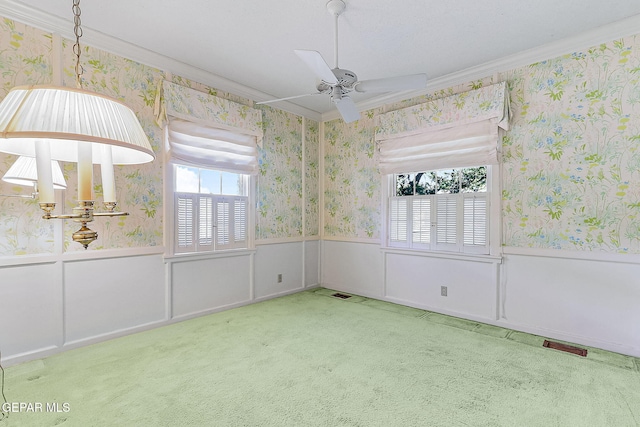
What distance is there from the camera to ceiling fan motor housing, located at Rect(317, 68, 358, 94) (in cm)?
228

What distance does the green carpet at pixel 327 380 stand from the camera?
6.18ft

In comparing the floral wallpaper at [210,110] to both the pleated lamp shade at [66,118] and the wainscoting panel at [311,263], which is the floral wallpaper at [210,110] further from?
the pleated lamp shade at [66,118]

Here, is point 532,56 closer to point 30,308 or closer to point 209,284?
point 209,284

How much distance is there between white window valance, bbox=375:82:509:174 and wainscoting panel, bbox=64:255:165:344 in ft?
10.4

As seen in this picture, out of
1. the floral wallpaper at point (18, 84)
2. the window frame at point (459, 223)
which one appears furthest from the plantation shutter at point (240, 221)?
the window frame at point (459, 223)

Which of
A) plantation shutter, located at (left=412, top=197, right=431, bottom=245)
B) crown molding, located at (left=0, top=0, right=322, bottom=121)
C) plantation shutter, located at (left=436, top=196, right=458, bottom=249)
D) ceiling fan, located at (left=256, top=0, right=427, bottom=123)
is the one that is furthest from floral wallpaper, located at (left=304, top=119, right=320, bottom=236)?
ceiling fan, located at (left=256, top=0, right=427, bottom=123)

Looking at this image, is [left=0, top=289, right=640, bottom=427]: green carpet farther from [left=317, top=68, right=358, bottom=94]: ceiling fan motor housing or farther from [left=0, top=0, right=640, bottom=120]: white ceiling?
[left=0, top=0, right=640, bottom=120]: white ceiling

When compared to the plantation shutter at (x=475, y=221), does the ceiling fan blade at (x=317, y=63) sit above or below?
above

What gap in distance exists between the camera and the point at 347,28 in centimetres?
276

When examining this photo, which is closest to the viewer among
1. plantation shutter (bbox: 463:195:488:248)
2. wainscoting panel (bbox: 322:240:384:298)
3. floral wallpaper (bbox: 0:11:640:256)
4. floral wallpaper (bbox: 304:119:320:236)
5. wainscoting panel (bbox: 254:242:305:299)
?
floral wallpaper (bbox: 0:11:640:256)

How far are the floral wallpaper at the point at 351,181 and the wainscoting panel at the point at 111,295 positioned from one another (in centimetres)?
262

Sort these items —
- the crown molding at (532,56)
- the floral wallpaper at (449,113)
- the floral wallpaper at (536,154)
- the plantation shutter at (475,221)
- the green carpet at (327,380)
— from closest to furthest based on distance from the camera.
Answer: the green carpet at (327,380), the floral wallpaper at (536,154), the crown molding at (532,56), the floral wallpaper at (449,113), the plantation shutter at (475,221)

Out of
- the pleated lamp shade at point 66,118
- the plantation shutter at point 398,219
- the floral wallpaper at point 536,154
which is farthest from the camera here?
the plantation shutter at point 398,219

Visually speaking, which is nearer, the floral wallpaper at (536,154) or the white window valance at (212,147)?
the floral wallpaper at (536,154)
